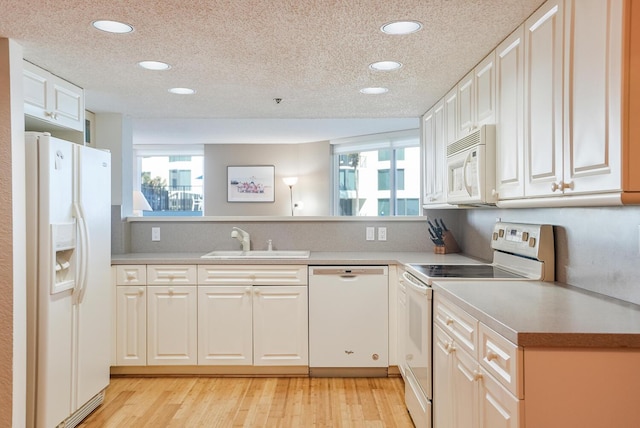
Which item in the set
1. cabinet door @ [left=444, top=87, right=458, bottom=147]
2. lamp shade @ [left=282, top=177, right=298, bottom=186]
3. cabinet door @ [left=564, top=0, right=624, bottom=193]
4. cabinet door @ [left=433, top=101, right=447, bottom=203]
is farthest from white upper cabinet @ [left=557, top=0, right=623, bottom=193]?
lamp shade @ [left=282, top=177, right=298, bottom=186]

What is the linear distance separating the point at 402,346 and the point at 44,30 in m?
2.78

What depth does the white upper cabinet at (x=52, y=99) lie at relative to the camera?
8.64 ft

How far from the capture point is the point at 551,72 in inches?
71.8

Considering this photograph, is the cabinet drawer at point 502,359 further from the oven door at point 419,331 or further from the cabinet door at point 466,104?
the cabinet door at point 466,104

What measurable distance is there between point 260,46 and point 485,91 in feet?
3.91

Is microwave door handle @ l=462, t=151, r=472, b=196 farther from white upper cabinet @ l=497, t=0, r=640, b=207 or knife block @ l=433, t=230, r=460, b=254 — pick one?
knife block @ l=433, t=230, r=460, b=254

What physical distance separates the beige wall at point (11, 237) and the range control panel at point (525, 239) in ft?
8.35

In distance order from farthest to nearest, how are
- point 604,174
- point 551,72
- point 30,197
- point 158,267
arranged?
point 158,267
point 30,197
point 551,72
point 604,174

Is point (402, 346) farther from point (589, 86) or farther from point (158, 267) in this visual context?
point (589, 86)

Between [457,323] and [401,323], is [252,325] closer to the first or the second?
[401,323]

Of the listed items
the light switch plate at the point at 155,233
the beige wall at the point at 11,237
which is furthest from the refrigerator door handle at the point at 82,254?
the light switch plate at the point at 155,233

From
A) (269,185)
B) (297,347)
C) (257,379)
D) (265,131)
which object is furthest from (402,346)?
(269,185)

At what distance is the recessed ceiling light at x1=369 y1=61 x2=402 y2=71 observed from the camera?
107 inches

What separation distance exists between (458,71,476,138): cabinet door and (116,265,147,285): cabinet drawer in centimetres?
242
